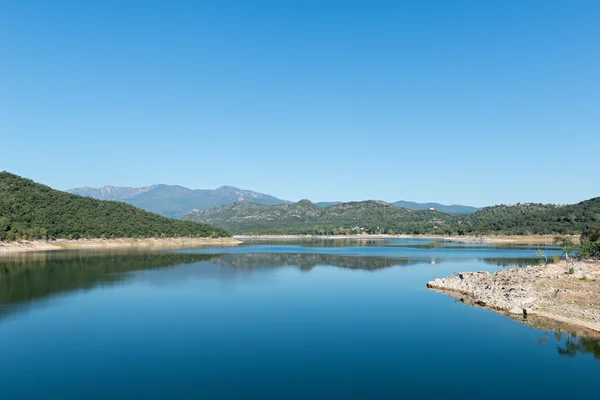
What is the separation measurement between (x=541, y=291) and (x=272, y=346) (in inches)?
959

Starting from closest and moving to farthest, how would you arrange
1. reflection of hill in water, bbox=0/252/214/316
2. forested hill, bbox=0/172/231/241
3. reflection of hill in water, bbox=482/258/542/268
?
reflection of hill in water, bbox=0/252/214/316 → reflection of hill in water, bbox=482/258/542/268 → forested hill, bbox=0/172/231/241

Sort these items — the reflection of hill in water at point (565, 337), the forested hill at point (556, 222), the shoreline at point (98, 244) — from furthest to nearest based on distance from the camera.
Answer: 1. the forested hill at point (556, 222)
2. the shoreline at point (98, 244)
3. the reflection of hill in water at point (565, 337)

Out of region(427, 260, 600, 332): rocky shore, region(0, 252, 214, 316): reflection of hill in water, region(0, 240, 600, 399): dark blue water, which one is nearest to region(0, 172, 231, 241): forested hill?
region(0, 252, 214, 316): reflection of hill in water

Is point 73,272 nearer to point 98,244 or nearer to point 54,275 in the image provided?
point 54,275

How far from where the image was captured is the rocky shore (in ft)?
97.6

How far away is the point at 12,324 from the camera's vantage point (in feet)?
90.1

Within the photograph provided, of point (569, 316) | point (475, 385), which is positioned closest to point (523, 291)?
point (569, 316)

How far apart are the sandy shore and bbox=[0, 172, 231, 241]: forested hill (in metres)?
1.83

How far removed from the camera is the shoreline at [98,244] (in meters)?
87.4

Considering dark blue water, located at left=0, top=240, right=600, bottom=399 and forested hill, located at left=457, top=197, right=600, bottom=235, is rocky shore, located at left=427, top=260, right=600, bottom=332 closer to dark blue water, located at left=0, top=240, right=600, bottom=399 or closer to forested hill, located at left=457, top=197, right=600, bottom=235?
dark blue water, located at left=0, top=240, right=600, bottom=399

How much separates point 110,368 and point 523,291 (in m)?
31.1

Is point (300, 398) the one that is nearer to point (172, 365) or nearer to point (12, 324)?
point (172, 365)

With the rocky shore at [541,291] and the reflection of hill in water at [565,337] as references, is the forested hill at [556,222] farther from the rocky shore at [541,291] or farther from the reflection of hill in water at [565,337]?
the reflection of hill in water at [565,337]

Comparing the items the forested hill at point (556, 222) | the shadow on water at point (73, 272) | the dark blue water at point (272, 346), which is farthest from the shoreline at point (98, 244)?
the forested hill at point (556, 222)
